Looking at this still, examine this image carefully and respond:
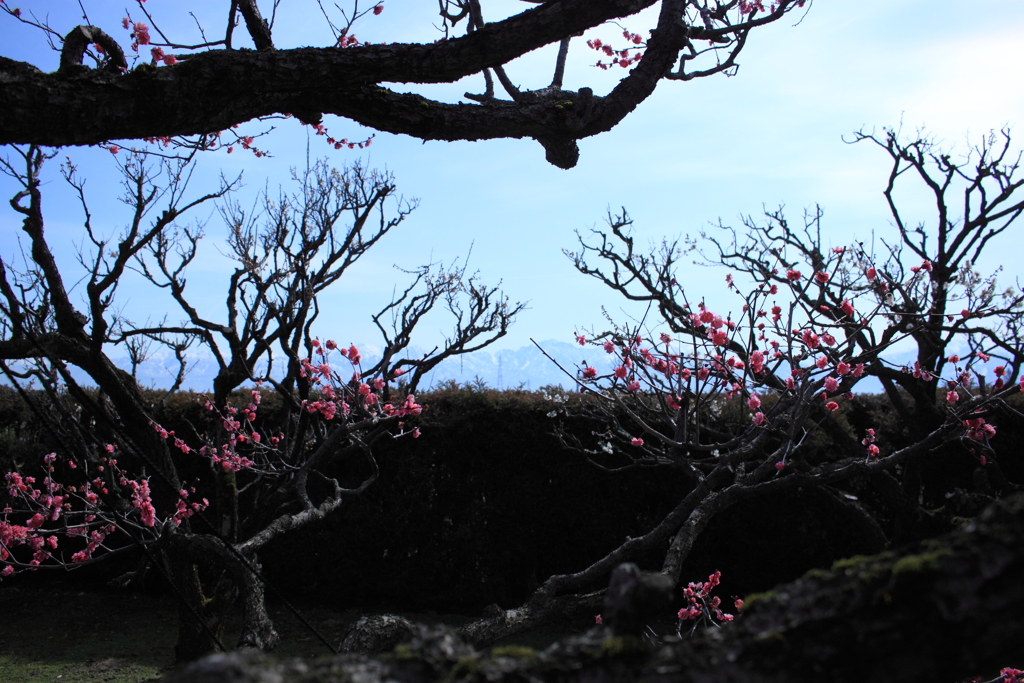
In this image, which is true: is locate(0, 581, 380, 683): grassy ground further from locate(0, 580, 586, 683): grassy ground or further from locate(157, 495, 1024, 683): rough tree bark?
locate(157, 495, 1024, 683): rough tree bark

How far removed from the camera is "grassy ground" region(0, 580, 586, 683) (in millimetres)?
5203

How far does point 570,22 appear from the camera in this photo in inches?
101

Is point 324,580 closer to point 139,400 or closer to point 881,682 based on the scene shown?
point 139,400

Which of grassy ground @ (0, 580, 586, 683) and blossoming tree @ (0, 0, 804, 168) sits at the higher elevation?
blossoming tree @ (0, 0, 804, 168)

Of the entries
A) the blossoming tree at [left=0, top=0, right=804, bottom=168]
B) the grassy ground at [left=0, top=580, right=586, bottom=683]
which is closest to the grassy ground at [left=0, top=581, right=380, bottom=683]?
the grassy ground at [left=0, top=580, right=586, bottom=683]

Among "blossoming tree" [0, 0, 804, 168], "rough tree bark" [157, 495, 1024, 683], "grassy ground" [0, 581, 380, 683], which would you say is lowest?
"grassy ground" [0, 581, 380, 683]


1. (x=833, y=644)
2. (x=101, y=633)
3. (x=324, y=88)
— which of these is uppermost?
(x=324, y=88)

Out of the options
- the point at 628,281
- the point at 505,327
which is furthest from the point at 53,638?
the point at 628,281

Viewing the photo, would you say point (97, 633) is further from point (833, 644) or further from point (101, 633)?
point (833, 644)

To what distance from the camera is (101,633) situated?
20.1ft

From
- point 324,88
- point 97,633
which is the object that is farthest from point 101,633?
point 324,88

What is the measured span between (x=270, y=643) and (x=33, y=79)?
2.73m

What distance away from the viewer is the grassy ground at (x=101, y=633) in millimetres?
5203

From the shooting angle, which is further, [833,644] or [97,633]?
[97,633]
